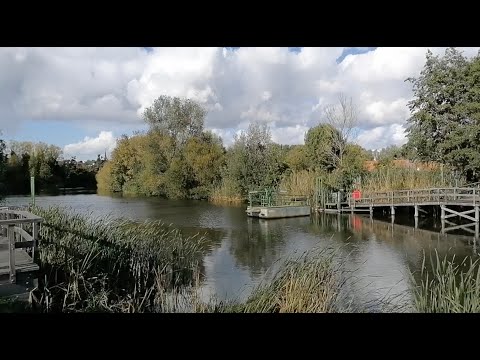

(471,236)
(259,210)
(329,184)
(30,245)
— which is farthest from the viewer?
(329,184)

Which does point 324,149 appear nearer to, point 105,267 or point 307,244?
point 307,244

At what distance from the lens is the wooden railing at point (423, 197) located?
14188mm

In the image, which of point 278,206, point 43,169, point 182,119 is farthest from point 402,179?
point 43,169

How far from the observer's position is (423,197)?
53.2ft

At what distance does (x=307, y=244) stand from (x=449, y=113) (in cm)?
870

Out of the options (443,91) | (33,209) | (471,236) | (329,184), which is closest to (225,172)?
(329,184)

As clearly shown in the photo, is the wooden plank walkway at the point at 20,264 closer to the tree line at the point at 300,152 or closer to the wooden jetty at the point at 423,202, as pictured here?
the wooden jetty at the point at 423,202

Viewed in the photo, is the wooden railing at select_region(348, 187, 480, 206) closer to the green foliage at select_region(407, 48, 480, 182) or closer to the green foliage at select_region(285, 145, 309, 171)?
the green foliage at select_region(407, 48, 480, 182)

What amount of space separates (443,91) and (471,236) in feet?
20.6

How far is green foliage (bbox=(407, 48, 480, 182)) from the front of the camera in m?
15.5

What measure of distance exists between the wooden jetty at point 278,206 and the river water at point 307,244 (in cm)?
57

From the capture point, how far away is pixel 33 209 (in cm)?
881
